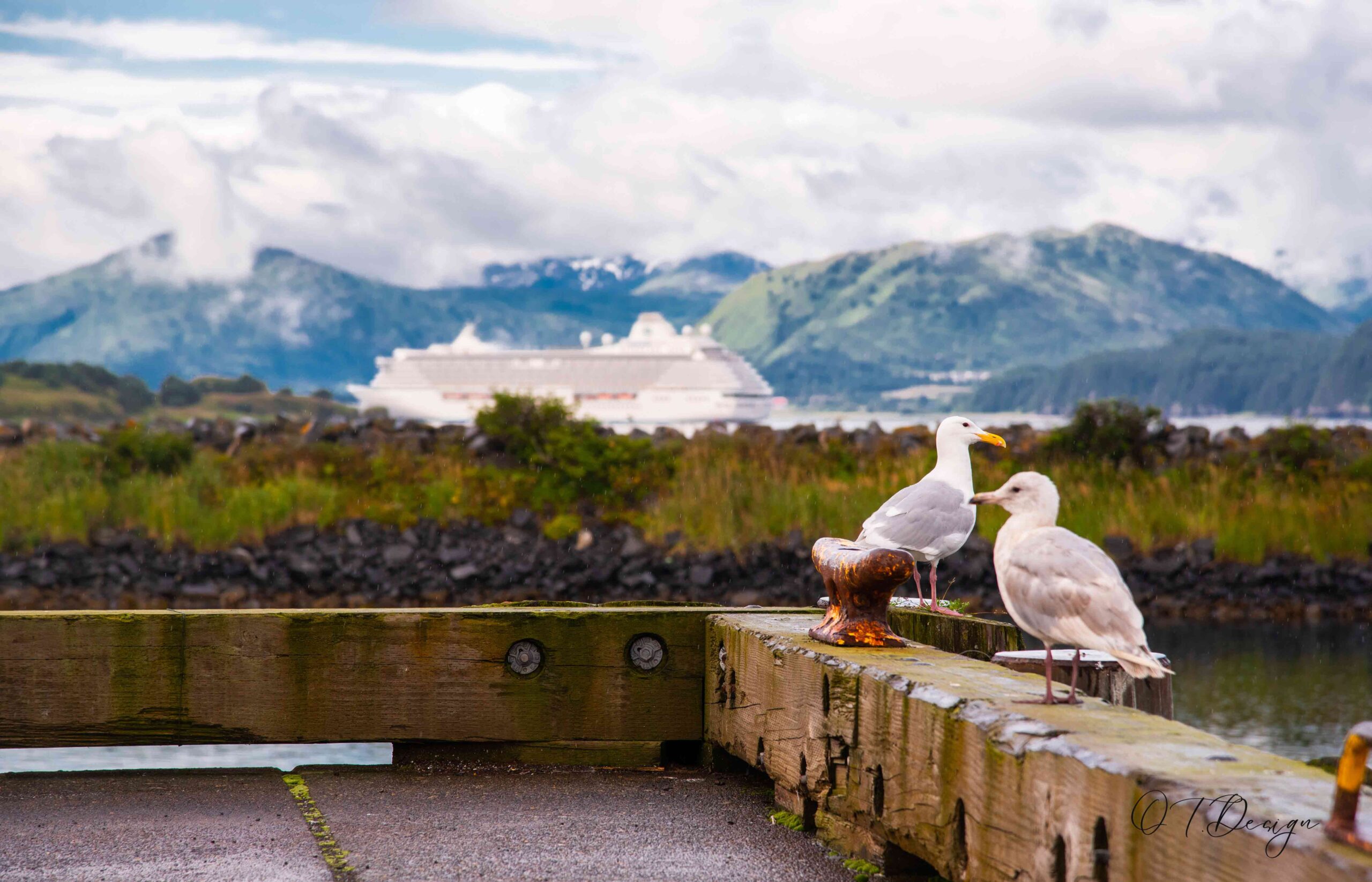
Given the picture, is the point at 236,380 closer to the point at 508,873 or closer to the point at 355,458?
the point at 355,458

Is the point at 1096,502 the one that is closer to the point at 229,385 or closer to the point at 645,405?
the point at 645,405

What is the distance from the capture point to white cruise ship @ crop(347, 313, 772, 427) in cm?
9706

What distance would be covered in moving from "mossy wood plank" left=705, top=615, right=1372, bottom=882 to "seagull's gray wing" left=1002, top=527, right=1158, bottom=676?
177 millimetres

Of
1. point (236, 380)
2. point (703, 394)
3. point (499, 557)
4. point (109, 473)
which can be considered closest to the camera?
point (499, 557)

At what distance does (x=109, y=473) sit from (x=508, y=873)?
916 inches

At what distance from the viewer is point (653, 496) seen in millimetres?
25797

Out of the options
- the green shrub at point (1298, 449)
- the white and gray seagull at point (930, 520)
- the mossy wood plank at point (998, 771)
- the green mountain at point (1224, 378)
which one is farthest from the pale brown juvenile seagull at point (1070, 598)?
the green mountain at point (1224, 378)

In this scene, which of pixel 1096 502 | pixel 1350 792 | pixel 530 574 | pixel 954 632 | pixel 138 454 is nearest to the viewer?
pixel 1350 792

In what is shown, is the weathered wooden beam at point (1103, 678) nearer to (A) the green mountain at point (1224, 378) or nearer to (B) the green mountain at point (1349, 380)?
(A) the green mountain at point (1224, 378)

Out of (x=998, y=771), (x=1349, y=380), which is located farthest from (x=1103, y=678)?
(x=1349, y=380)

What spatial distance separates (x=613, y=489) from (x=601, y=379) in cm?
7360

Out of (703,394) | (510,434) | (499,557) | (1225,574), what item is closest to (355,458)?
(510,434)

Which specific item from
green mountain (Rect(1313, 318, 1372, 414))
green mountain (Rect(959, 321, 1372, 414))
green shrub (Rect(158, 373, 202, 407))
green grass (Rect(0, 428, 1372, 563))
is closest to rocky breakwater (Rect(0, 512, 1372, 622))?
green grass (Rect(0, 428, 1372, 563))

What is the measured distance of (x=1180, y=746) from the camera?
324 centimetres
